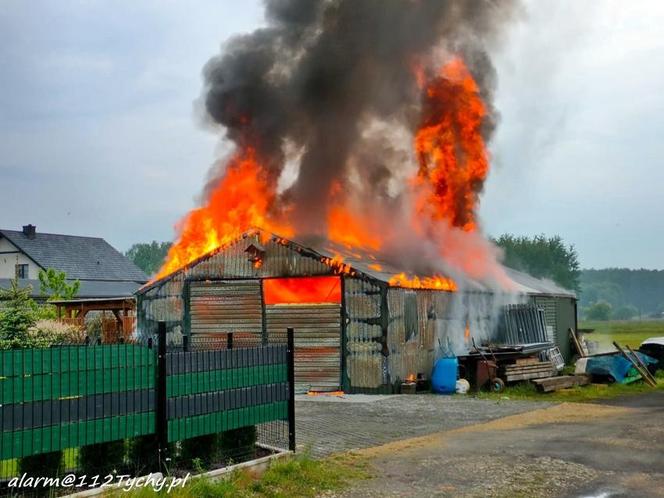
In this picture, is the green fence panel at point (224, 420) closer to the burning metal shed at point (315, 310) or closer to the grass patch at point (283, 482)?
the grass patch at point (283, 482)

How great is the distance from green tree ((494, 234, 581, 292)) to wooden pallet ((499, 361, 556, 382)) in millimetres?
64452

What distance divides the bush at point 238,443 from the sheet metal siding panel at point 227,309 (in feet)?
36.2

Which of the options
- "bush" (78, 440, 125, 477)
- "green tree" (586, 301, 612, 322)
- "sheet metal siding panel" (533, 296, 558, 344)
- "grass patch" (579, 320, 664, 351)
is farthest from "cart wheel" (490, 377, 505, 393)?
"green tree" (586, 301, 612, 322)

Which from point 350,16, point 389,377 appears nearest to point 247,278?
point 389,377

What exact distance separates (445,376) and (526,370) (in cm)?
288

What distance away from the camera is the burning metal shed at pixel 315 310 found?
19734 millimetres

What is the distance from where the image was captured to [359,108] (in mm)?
26641

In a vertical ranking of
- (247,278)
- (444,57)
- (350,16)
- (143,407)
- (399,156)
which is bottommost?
(143,407)

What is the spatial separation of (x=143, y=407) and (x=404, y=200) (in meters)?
21.2

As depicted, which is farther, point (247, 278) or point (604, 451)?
point (247, 278)

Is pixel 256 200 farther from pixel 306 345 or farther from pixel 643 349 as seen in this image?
pixel 643 349

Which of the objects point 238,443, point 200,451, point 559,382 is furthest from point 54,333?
point 559,382

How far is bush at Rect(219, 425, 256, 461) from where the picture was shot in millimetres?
9867

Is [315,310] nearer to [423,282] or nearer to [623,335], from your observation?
[423,282]
